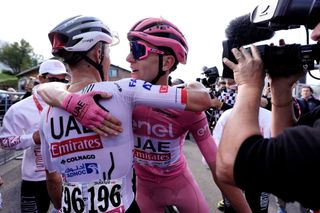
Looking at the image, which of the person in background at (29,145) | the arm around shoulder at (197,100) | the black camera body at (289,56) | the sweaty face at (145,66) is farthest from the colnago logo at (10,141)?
the black camera body at (289,56)

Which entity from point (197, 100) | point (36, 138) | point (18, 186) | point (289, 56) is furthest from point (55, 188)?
point (18, 186)

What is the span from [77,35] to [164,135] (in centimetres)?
90

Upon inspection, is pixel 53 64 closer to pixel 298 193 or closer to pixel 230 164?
pixel 230 164

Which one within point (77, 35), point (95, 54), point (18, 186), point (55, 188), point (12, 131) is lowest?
point (18, 186)

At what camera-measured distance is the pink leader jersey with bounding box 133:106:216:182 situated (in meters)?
2.19

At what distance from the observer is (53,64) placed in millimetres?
3623

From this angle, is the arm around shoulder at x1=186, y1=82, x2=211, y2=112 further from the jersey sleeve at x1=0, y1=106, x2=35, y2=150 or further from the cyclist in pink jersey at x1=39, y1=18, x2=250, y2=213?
the jersey sleeve at x1=0, y1=106, x2=35, y2=150

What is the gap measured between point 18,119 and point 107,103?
199cm

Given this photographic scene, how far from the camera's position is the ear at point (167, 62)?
7.62ft

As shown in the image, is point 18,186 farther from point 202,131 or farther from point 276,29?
point 276,29

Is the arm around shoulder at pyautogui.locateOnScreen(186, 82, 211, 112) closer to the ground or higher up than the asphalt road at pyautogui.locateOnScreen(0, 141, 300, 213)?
higher up

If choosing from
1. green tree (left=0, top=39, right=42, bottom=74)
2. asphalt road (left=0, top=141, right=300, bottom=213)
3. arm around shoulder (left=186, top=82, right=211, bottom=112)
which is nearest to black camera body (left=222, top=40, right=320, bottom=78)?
arm around shoulder (left=186, top=82, right=211, bottom=112)

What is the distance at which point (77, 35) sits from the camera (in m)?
1.91

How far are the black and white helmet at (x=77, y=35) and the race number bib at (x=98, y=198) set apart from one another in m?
0.82
